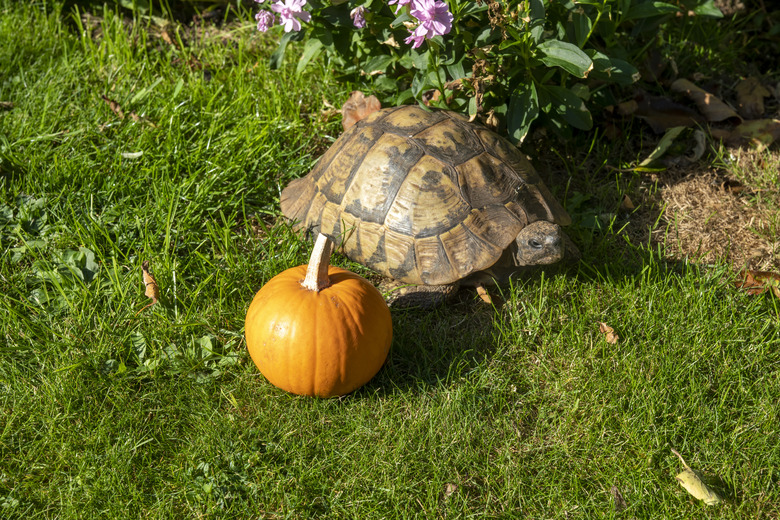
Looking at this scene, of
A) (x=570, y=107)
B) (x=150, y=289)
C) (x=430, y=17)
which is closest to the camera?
(x=430, y=17)

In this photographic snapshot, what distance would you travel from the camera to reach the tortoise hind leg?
11.8 ft

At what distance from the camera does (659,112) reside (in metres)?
4.84

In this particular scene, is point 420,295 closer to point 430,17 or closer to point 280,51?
point 430,17

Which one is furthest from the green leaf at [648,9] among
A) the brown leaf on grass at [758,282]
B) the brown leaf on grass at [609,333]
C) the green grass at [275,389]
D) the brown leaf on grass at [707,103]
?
the brown leaf on grass at [609,333]

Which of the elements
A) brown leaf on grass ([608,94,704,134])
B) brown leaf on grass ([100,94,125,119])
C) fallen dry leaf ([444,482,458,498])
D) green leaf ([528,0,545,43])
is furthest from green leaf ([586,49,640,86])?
brown leaf on grass ([100,94,125,119])

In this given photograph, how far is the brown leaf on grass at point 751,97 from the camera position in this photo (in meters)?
4.95

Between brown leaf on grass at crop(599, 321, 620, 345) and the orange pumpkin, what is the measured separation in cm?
117

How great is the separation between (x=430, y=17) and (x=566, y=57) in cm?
89

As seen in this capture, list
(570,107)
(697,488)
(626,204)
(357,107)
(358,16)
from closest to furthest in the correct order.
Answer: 1. (697,488)
2. (358,16)
3. (570,107)
4. (626,204)
5. (357,107)

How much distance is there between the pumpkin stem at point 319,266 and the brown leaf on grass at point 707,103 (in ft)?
11.1

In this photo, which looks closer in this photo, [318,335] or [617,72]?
[318,335]

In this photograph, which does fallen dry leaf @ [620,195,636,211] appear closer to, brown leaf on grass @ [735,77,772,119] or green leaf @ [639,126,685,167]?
green leaf @ [639,126,685,167]

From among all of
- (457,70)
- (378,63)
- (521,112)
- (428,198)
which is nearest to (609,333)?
(428,198)

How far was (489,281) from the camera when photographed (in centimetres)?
370
